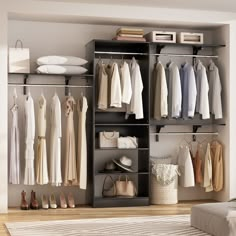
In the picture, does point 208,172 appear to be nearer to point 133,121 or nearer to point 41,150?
point 133,121

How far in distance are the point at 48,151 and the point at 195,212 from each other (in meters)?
2.49

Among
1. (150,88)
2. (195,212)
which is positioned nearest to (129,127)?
(150,88)

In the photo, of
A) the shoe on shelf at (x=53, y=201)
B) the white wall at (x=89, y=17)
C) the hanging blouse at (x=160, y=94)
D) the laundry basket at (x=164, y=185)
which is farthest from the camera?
the laundry basket at (x=164, y=185)

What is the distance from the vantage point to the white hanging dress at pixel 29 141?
7.20 meters

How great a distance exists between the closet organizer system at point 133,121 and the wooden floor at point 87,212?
23 centimetres

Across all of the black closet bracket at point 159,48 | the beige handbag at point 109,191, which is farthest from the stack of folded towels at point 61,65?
the beige handbag at point 109,191

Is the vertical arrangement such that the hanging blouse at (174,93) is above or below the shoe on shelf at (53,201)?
above

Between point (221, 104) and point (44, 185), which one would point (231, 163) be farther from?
point (44, 185)

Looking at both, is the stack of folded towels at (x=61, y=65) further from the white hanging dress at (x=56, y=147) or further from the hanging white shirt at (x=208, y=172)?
the hanging white shirt at (x=208, y=172)

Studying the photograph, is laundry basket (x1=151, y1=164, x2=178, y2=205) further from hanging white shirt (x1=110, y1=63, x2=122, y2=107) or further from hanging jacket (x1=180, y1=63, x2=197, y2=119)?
hanging white shirt (x1=110, y1=63, x2=122, y2=107)

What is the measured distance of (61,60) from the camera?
7273 millimetres

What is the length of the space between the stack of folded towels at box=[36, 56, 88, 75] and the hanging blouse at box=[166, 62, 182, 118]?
3.83 feet

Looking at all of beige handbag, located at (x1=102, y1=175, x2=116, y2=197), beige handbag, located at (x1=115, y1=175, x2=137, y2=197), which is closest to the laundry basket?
beige handbag, located at (x1=115, y1=175, x2=137, y2=197)

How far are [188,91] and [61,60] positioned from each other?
5.65 feet
